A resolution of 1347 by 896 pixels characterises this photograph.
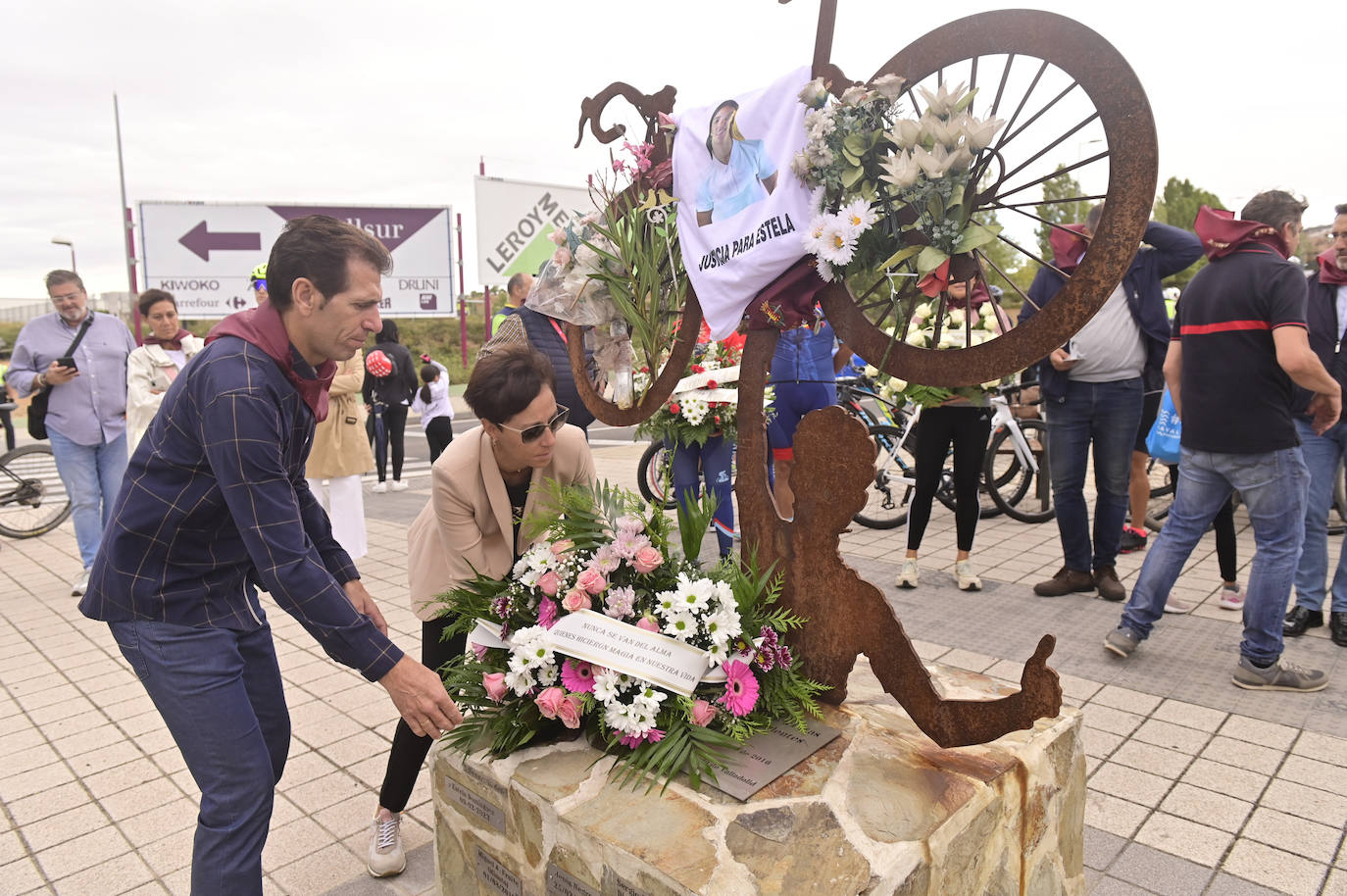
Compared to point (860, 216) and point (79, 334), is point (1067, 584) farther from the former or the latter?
point (79, 334)

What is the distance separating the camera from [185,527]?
193cm

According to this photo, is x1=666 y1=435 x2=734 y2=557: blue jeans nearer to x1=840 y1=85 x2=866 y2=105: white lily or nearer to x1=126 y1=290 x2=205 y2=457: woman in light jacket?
x1=126 y1=290 x2=205 y2=457: woman in light jacket

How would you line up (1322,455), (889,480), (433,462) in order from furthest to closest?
(889,480), (1322,455), (433,462)

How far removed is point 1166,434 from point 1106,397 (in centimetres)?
106

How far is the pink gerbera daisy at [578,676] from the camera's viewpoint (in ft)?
6.90

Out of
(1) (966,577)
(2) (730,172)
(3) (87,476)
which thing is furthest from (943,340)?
(3) (87,476)

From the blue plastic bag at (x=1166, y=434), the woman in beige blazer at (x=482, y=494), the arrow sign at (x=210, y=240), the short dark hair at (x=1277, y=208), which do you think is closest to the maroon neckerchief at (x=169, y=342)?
the woman in beige blazer at (x=482, y=494)

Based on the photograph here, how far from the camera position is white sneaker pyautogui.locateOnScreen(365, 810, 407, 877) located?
8.67 ft

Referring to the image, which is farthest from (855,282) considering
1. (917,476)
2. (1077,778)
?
(917,476)

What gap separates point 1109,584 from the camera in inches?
191

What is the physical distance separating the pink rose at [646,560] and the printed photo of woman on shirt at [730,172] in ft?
2.87

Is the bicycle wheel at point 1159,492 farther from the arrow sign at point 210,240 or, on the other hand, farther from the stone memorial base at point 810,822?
the arrow sign at point 210,240

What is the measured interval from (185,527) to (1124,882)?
8.61 feet

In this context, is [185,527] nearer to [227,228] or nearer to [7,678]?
[7,678]
